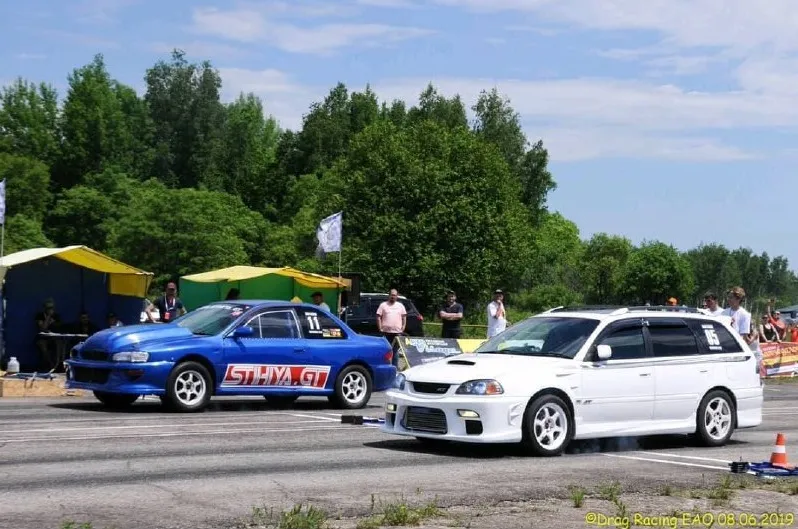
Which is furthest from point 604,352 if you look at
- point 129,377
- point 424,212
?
point 424,212

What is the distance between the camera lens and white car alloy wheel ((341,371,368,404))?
19.0 metres

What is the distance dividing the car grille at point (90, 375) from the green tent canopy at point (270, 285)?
480 inches

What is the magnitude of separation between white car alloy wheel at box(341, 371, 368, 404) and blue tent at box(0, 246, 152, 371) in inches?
334

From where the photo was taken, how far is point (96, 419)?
1596 centimetres

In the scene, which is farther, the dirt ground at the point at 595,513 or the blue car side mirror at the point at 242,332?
the blue car side mirror at the point at 242,332

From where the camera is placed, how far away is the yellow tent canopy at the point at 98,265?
25.8 m

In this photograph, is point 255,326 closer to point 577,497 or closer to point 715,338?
point 715,338

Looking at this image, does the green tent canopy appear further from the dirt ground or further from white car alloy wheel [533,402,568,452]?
the dirt ground

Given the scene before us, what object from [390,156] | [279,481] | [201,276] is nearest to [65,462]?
[279,481]

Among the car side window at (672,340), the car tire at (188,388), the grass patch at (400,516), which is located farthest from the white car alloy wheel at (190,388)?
the grass patch at (400,516)

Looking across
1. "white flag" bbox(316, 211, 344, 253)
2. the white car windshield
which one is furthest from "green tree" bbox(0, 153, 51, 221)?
the white car windshield

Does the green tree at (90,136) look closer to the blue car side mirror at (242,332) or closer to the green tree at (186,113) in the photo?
the green tree at (186,113)

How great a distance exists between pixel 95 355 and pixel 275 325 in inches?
107

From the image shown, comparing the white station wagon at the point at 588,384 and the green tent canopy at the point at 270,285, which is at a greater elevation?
the green tent canopy at the point at 270,285
